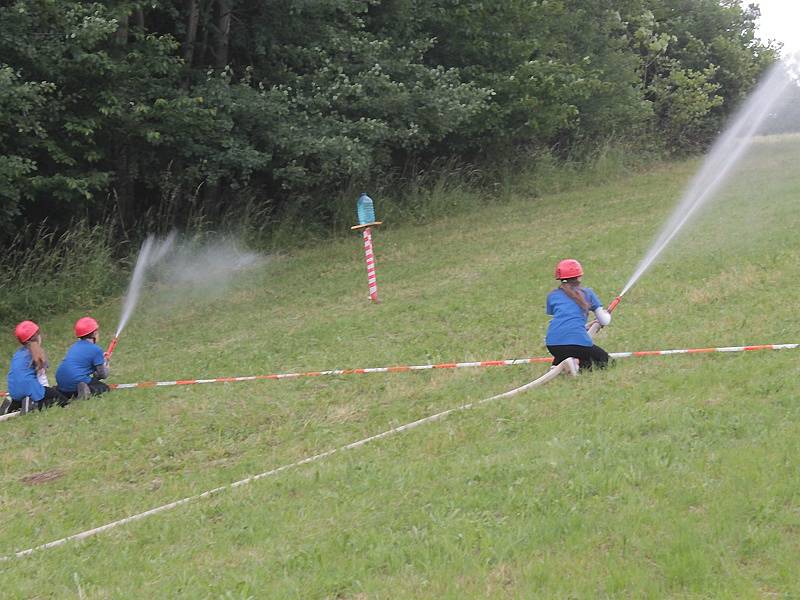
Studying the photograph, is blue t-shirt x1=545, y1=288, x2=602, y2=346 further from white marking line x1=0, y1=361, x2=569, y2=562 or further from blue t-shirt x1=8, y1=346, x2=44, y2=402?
blue t-shirt x1=8, y1=346, x2=44, y2=402

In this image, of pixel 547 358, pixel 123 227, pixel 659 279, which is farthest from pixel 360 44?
pixel 547 358

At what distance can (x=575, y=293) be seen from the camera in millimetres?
10023

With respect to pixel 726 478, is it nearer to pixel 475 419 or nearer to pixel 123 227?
pixel 475 419

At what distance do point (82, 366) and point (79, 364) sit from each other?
0.04 metres

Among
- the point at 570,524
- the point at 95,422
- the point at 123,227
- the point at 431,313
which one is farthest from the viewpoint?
the point at 123,227

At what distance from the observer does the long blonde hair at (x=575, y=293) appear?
393 inches

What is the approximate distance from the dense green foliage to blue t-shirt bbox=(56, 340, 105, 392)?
228 inches

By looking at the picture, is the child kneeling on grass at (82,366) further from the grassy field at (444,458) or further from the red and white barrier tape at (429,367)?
the red and white barrier tape at (429,367)

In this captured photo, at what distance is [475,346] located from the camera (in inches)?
484

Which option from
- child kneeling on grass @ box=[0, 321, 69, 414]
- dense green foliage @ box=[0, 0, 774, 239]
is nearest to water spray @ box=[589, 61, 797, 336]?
dense green foliage @ box=[0, 0, 774, 239]

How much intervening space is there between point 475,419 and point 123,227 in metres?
14.5

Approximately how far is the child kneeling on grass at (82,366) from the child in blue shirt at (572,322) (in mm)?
5441

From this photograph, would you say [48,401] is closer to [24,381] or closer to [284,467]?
[24,381]

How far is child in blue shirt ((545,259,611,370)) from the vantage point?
9.76m
